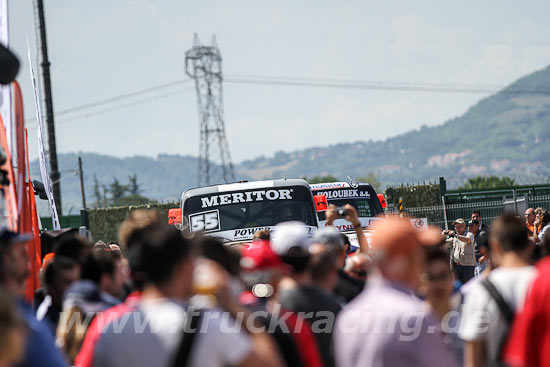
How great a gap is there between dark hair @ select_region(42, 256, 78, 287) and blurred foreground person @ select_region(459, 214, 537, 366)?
2.56 m

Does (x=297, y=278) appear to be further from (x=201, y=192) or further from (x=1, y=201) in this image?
(x=201, y=192)

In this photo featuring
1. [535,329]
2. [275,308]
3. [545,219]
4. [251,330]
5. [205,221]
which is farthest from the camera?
[205,221]

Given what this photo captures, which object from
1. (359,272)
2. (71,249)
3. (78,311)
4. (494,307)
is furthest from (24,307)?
(359,272)

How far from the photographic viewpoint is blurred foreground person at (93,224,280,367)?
3.30 m

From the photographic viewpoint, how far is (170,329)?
3.34m

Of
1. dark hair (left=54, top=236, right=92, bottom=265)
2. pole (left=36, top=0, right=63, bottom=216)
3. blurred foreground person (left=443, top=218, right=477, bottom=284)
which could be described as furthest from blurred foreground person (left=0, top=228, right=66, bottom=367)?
pole (left=36, top=0, right=63, bottom=216)

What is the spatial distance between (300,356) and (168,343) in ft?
2.94

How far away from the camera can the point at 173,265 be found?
135 inches

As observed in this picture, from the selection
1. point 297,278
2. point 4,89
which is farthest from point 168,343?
point 4,89

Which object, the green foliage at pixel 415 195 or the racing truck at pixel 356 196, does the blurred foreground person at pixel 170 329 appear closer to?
the racing truck at pixel 356 196

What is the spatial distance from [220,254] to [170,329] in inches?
42.0

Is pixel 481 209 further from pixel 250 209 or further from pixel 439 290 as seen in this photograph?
pixel 439 290

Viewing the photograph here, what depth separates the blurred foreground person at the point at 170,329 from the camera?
3299mm

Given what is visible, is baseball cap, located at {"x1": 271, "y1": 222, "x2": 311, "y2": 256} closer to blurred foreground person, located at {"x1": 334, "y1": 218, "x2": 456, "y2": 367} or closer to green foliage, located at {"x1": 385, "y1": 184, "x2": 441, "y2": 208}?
blurred foreground person, located at {"x1": 334, "y1": 218, "x2": 456, "y2": 367}
